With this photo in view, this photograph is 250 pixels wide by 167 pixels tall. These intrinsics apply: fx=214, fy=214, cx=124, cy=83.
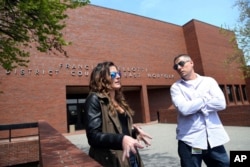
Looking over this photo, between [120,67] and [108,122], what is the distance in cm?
1942

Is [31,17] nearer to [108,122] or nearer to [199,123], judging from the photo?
[108,122]

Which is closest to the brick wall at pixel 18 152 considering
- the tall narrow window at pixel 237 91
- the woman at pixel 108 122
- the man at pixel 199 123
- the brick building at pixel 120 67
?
the brick building at pixel 120 67

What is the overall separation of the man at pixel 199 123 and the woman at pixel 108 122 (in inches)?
25.2

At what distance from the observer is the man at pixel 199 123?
7.52 feet

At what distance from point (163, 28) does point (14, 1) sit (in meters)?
23.0

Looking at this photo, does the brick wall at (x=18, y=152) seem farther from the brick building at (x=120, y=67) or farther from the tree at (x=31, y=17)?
the brick building at (x=120, y=67)

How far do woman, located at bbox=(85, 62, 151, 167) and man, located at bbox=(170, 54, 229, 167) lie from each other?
0.64 meters

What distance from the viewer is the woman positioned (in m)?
1.65

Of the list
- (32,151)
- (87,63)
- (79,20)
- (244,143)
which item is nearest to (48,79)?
(87,63)

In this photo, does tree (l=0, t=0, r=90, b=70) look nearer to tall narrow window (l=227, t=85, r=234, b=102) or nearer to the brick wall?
the brick wall

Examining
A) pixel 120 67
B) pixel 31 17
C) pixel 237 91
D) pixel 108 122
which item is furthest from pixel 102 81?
pixel 237 91

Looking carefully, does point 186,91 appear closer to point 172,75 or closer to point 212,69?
point 172,75

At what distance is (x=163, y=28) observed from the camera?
26.7m

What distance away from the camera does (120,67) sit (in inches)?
833
